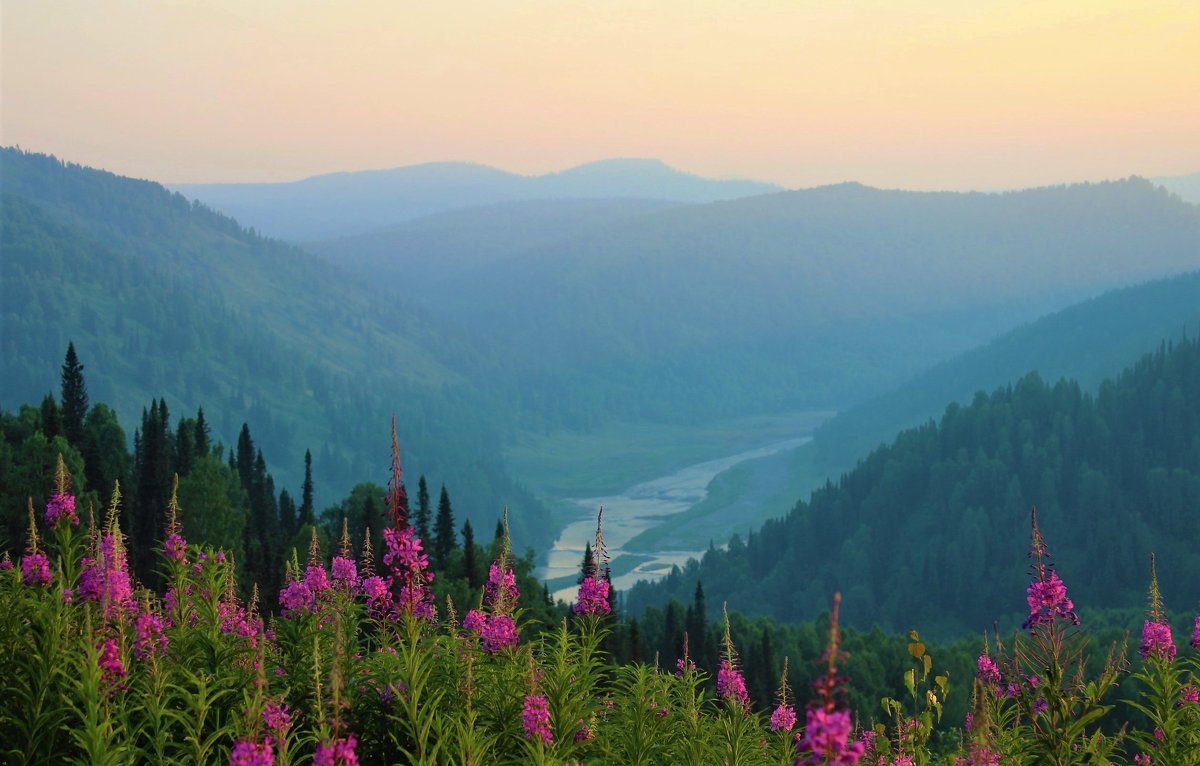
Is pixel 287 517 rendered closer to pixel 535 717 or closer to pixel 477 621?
pixel 477 621

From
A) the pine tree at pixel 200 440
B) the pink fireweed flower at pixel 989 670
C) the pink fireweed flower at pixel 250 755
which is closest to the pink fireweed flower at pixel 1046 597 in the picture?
the pink fireweed flower at pixel 989 670

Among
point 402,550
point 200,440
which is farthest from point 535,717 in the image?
point 200,440

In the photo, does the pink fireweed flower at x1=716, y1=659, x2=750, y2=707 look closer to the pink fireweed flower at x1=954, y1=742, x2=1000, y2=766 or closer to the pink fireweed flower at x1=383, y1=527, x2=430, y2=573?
the pink fireweed flower at x1=954, y1=742, x2=1000, y2=766

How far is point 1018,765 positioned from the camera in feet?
50.2

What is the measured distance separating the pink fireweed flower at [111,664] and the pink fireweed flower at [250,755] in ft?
14.7

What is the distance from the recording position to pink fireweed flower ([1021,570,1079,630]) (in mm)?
13578

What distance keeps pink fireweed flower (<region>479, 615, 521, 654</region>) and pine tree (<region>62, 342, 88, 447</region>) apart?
144820mm

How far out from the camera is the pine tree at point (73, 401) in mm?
150375

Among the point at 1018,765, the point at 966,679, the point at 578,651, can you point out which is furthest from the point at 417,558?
the point at 966,679

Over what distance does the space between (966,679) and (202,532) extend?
135 meters

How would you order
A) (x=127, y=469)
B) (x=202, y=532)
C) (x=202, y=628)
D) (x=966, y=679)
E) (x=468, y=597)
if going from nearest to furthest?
(x=202, y=628) < (x=202, y=532) < (x=468, y=597) < (x=127, y=469) < (x=966, y=679)

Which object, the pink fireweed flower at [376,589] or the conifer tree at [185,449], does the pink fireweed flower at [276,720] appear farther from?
the conifer tree at [185,449]

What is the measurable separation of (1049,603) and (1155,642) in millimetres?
3658

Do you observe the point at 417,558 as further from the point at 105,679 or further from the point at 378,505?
the point at 378,505
